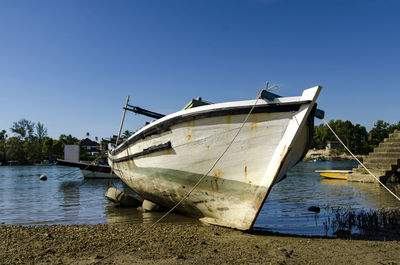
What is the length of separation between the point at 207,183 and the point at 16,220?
19.5 ft

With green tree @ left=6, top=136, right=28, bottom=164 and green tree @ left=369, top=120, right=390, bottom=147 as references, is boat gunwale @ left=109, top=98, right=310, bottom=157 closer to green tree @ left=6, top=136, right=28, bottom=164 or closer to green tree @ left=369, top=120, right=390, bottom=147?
green tree @ left=6, top=136, right=28, bottom=164

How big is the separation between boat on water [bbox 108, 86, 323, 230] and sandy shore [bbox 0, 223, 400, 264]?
62 cm

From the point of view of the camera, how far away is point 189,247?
466 cm

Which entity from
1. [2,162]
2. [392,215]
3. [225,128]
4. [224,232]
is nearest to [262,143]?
[225,128]

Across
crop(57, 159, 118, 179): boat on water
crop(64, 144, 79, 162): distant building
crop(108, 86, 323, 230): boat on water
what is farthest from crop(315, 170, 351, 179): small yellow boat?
crop(64, 144, 79, 162): distant building

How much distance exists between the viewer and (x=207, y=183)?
5785mm

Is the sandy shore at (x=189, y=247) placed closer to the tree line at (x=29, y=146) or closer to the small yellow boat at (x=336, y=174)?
the small yellow boat at (x=336, y=174)

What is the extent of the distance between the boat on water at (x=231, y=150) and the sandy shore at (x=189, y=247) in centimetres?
62

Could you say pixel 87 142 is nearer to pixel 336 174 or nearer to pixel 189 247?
pixel 336 174

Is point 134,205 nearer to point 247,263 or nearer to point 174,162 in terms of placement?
point 174,162

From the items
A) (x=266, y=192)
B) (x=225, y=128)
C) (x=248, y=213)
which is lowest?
(x=248, y=213)

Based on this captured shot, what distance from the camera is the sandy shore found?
406 centimetres

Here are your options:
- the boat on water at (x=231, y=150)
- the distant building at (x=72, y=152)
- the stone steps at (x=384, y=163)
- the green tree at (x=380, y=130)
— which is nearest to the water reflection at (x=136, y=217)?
the boat on water at (x=231, y=150)

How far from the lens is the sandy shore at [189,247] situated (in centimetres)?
406
